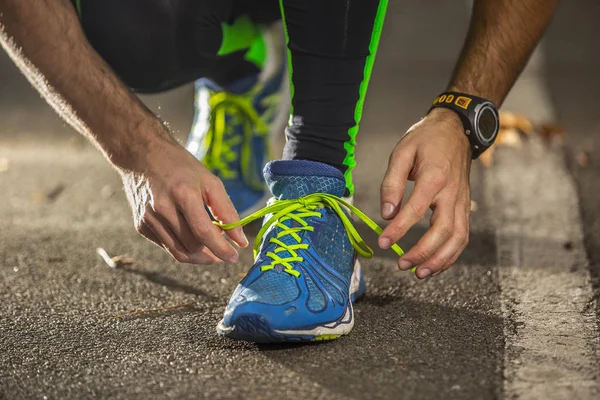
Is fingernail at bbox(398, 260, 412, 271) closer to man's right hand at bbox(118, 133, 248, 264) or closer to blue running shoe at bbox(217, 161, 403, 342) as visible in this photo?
blue running shoe at bbox(217, 161, 403, 342)

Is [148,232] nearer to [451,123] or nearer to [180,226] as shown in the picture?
[180,226]

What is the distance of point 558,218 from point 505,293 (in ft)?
1.92

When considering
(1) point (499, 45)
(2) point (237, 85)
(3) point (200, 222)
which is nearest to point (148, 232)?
(3) point (200, 222)

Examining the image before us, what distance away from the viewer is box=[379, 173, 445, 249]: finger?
54.0 inches

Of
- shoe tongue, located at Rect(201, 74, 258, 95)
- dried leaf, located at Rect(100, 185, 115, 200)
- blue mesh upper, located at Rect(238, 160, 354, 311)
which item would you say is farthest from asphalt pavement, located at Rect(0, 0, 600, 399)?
shoe tongue, located at Rect(201, 74, 258, 95)

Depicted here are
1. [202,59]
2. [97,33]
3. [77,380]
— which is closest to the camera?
[77,380]

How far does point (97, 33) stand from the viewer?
5.93 feet

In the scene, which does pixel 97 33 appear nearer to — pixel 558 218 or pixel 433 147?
pixel 433 147

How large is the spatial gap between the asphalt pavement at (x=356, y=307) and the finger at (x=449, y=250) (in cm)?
13

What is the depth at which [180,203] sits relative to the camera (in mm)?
1334

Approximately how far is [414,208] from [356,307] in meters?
0.33

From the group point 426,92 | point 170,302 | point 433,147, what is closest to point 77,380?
point 170,302

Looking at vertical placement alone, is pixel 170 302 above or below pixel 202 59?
below

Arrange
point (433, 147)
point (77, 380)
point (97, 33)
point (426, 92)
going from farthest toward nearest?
1. point (426, 92)
2. point (97, 33)
3. point (433, 147)
4. point (77, 380)
